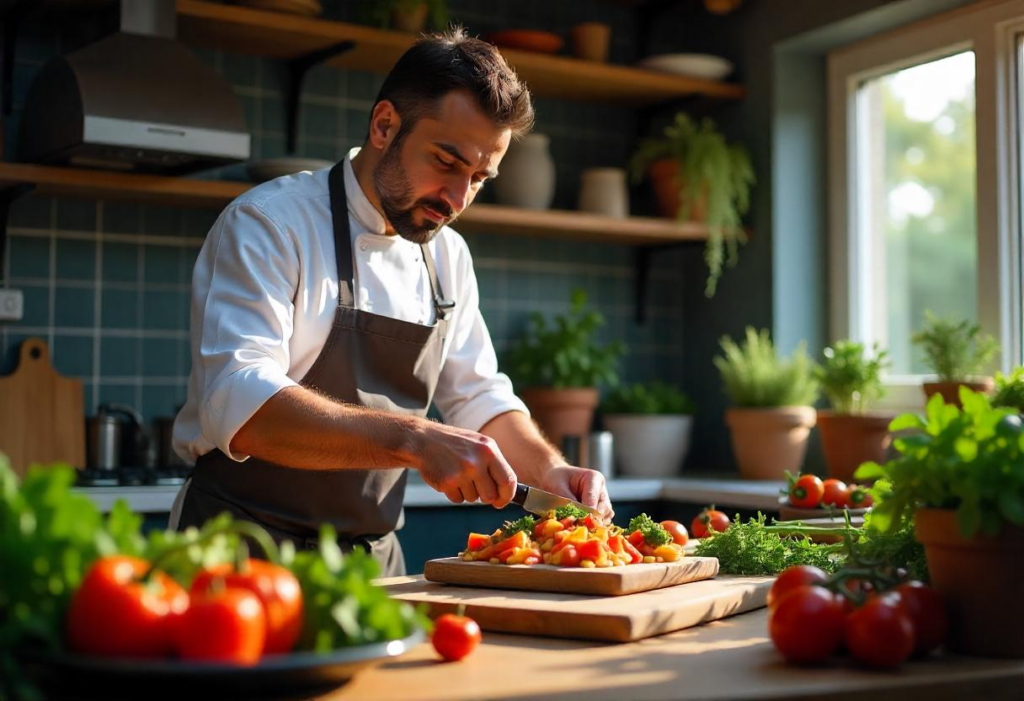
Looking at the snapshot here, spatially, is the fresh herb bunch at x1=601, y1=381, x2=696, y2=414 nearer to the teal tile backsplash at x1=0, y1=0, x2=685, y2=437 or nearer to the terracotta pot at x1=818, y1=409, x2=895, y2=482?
the teal tile backsplash at x1=0, y1=0, x2=685, y2=437

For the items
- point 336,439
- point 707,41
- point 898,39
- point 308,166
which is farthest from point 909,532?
point 707,41

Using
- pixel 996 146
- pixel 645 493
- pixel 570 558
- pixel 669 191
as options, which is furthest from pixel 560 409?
pixel 570 558

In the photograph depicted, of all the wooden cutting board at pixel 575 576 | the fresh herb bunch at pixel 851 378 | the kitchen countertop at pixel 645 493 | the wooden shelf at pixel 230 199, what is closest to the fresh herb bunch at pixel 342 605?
the wooden cutting board at pixel 575 576

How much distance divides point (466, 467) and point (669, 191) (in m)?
2.52

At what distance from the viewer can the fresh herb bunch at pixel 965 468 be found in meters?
1.23

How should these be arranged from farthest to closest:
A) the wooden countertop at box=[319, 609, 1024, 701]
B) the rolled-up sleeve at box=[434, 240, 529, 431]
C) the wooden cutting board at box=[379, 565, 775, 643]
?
the rolled-up sleeve at box=[434, 240, 529, 431] < the wooden cutting board at box=[379, 565, 775, 643] < the wooden countertop at box=[319, 609, 1024, 701]

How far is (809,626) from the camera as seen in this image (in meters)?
1.24

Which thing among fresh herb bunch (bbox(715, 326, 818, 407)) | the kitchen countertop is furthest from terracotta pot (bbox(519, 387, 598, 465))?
fresh herb bunch (bbox(715, 326, 818, 407))

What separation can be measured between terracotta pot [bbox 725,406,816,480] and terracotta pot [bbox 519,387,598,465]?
509 millimetres

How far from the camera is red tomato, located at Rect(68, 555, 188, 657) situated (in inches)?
36.5

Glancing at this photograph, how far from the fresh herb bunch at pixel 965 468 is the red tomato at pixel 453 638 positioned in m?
0.45

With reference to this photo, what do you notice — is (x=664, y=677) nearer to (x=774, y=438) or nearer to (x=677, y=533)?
(x=677, y=533)

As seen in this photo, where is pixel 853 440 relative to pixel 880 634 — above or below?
above

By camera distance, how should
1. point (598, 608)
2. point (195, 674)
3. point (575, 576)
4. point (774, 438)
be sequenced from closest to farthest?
point (195, 674)
point (598, 608)
point (575, 576)
point (774, 438)
